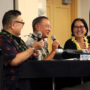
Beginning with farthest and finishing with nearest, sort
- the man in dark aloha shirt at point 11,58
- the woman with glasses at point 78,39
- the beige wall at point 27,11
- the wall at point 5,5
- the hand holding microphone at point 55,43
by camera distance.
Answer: the beige wall at point 27,11
the wall at point 5,5
the woman with glasses at point 78,39
the hand holding microphone at point 55,43
the man in dark aloha shirt at point 11,58

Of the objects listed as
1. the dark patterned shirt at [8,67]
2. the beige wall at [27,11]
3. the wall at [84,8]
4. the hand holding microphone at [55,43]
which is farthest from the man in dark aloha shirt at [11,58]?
the wall at [84,8]

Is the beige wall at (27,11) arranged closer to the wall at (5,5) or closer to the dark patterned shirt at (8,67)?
the wall at (5,5)

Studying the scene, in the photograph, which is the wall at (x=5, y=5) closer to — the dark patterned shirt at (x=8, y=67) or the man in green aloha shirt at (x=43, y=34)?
the man in green aloha shirt at (x=43, y=34)

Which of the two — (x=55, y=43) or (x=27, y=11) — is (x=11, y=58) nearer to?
(x=55, y=43)

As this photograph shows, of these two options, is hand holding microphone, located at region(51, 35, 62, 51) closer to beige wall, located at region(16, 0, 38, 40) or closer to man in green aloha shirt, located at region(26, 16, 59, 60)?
man in green aloha shirt, located at region(26, 16, 59, 60)

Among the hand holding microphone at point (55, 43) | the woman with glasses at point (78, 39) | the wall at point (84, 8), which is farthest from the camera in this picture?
the wall at point (84, 8)

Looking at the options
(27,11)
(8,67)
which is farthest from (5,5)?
(8,67)

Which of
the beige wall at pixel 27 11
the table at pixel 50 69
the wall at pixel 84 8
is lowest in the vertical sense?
the table at pixel 50 69

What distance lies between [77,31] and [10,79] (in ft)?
4.11

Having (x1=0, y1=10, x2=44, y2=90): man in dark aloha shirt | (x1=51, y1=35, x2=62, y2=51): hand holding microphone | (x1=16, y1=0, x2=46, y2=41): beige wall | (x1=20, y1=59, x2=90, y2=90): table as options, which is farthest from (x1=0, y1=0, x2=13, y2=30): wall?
(x1=20, y1=59, x2=90, y2=90): table

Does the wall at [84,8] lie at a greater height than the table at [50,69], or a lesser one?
greater

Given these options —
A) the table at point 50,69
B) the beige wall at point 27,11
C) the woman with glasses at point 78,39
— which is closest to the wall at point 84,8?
the beige wall at point 27,11

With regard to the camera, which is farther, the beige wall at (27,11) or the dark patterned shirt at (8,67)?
the beige wall at (27,11)

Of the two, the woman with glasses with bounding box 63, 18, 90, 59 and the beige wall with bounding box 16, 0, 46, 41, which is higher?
the beige wall with bounding box 16, 0, 46, 41
